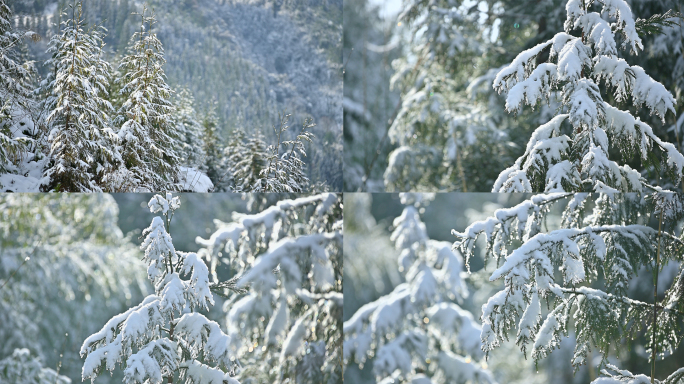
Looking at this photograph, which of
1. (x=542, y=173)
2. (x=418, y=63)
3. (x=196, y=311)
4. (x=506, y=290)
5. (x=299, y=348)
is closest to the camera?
(x=506, y=290)

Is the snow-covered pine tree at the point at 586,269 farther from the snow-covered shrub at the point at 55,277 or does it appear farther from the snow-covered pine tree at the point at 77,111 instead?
the snow-covered pine tree at the point at 77,111

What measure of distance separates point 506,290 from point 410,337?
0.56 metres

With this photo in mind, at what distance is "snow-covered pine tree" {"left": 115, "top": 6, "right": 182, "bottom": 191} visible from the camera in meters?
2.18

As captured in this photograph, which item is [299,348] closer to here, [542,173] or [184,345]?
[184,345]

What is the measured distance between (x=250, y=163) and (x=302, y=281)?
0.66 m

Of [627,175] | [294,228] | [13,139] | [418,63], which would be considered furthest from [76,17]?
[627,175]

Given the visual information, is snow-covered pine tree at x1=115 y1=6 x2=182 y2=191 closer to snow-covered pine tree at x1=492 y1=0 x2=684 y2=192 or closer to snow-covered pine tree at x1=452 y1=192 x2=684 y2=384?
snow-covered pine tree at x1=452 y1=192 x2=684 y2=384

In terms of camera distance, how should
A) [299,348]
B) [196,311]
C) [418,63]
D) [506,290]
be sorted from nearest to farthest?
[506,290], [196,311], [299,348], [418,63]

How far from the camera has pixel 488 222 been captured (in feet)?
6.60

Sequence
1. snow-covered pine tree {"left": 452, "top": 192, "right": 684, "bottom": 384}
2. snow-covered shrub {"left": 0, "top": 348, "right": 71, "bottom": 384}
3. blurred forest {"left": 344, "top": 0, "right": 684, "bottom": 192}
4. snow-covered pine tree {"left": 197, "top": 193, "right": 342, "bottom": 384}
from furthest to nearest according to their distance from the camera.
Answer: blurred forest {"left": 344, "top": 0, "right": 684, "bottom": 192} → snow-covered shrub {"left": 0, "top": 348, "right": 71, "bottom": 384} → snow-covered pine tree {"left": 197, "top": 193, "right": 342, "bottom": 384} → snow-covered pine tree {"left": 452, "top": 192, "right": 684, "bottom": 384}

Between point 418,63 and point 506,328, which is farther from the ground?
point 418,63

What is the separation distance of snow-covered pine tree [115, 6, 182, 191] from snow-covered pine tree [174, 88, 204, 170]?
32 millimetres

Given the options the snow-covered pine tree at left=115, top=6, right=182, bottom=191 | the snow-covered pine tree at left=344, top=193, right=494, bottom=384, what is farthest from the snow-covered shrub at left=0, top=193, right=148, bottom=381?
the snow-covered pine tree at left=344, top=193, right=494, bottom=384

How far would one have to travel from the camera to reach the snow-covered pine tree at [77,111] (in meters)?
2.13
